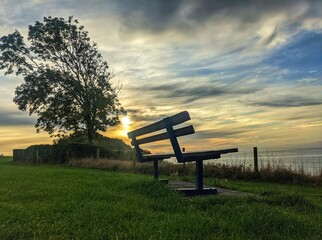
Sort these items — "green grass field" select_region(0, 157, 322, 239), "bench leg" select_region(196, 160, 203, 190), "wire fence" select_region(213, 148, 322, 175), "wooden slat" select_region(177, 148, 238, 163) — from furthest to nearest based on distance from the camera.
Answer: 1. "wire fence" select_region(213, 148, 322, 175)
2. "bench leg" select_region(196, 160, 203, 190)
3. "wooden slat" select_region(177, 148, 238, 163)
4. "green grass field" select_region(0, 157, 322, 239)

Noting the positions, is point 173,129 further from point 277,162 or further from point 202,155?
point 277,162

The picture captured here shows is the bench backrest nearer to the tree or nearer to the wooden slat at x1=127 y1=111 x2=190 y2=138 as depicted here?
the wooden slat at x1=127 y1=111 x2=190 y2=138

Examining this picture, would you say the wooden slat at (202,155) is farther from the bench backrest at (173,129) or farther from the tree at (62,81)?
the tree at (62,81)

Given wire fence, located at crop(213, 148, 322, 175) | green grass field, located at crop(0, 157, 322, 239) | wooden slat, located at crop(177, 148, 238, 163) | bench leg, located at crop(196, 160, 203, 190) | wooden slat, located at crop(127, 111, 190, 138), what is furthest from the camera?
wire fence, located at crop(213, 148, 322, 175)

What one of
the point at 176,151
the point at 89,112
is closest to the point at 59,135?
the point at 89,112

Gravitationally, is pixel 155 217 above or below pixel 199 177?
below

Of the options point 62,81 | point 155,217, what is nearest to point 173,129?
point 155,217

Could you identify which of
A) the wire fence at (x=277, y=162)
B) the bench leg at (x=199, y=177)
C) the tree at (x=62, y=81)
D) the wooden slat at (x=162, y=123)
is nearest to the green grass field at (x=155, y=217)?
the bench leg at (x=199, y=177)

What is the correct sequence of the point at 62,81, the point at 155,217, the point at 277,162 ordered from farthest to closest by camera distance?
the point at 62,81, the point at 277,162, the point at 155,217

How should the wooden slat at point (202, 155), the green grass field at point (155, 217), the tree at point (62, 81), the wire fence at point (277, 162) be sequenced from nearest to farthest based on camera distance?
the green grass field at point (155, 217) → the wooden slat at point (202, 155) → the wire fence at point (277, 162) → the tree at point (62, 81)

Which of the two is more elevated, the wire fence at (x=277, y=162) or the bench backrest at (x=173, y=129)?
the bench backrest at (x=173, y=129)

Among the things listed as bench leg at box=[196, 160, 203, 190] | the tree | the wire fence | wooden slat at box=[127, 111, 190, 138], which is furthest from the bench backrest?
the tree

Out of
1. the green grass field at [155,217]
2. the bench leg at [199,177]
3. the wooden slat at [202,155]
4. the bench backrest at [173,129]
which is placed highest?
the bench backrest at [173,129]

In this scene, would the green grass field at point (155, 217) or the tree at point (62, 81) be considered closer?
the green grass field at point (155, 217)
